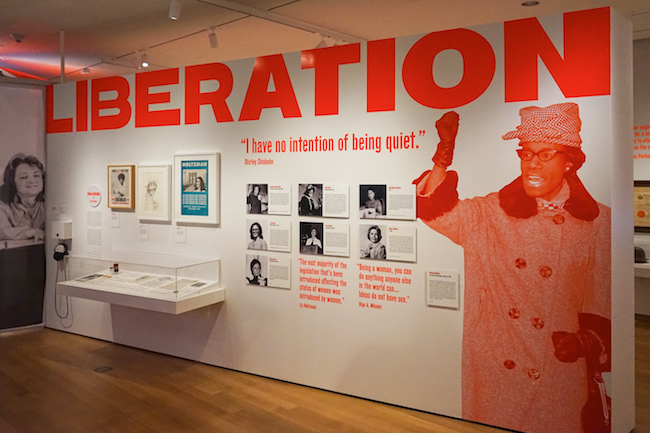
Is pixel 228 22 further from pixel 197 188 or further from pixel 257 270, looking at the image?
pixel 257 270

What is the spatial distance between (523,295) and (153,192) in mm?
3732

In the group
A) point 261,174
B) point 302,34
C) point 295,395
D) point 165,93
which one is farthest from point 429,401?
point 302,34

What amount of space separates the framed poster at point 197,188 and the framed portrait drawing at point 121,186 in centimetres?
Answer: 64

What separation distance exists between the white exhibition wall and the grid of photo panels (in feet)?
0.13

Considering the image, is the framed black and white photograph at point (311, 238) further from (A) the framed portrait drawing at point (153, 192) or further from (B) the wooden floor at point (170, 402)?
(A) the framed portrait drawing at point (153, 192)

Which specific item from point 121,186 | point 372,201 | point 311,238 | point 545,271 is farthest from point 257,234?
point 545,271

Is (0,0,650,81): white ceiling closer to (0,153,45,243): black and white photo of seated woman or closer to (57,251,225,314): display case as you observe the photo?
(0,153,45,243): black and white photo of seated woman

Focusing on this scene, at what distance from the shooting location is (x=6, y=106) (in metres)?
6.38

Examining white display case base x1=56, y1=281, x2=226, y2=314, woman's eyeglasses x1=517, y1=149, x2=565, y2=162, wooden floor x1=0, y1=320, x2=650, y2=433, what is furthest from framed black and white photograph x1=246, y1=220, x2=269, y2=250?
woman's eyeglasses x1=517, y1=149, x2=565, y2=162

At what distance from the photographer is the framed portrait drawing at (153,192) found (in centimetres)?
553

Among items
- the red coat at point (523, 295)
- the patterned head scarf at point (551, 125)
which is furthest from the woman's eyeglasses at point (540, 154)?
the red coat at point (523, 295)

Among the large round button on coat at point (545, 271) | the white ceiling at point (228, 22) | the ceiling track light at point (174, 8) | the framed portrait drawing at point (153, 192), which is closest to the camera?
the large round button on coat at point (545, 271)

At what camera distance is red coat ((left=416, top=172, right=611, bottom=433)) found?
142 inches

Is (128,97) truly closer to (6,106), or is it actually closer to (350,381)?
(6,106)
